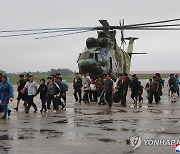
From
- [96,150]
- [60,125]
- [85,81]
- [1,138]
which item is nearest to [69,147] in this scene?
[96,150]

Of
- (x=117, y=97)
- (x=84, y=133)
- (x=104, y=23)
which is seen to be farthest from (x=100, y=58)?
(x=84, y=133)

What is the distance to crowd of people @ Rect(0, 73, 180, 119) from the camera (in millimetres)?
14402

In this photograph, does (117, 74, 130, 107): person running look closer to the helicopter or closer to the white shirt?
the helicopter

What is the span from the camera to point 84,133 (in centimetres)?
1005

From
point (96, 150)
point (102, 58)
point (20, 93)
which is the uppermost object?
point (102, 58)

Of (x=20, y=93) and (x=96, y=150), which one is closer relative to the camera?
(x=96, y=150)

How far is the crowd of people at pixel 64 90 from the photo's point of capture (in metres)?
14.4

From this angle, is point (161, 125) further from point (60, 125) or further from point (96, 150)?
point (96, 150)

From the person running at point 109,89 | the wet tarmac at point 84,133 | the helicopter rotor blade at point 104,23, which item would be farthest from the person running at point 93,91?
the wet tarmac at point 84,133

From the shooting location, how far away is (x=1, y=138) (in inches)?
366

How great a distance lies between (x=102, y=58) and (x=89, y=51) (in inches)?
35.5

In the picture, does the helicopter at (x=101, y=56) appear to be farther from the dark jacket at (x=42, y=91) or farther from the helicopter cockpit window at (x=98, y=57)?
the dark jacket at (x=42, y=91)

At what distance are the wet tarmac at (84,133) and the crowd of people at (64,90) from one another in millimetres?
1836

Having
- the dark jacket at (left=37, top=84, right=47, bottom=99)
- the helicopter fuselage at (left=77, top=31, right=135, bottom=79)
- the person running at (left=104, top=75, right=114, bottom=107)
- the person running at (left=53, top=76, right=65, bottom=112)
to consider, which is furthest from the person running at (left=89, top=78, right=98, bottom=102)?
the dark jacket at (left=37, top=84, right=47, bottom=99)
